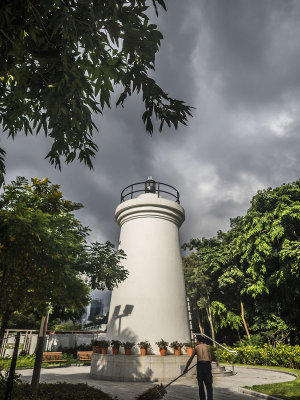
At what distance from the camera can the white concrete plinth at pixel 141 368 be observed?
10469 mm

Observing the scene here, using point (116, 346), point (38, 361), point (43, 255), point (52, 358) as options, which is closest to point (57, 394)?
point (38, 361)

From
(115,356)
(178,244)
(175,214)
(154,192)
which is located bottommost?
(115,356)

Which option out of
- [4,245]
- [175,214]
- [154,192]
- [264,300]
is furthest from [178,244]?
[264,300]

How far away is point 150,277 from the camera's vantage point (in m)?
12.7

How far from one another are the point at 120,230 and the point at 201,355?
916 centimetres

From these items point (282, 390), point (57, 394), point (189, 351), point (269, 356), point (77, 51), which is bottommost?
point (282, 390)

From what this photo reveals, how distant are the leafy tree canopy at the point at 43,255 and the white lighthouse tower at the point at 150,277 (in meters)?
4.24

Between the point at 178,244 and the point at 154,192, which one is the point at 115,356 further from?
the point at 154,192

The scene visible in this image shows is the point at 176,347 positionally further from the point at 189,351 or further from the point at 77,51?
Result: the point at 77,51

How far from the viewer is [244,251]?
76.2 ft

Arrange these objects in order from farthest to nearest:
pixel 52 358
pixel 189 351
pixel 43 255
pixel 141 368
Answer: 1. pixel 52 358
2. pixel 189 351
3. pixel 141 368
4. pixel 43 255

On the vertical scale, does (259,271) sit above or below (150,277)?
above

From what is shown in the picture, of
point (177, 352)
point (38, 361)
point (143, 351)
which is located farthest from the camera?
point (177, 352)

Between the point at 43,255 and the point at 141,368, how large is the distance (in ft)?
23.8
